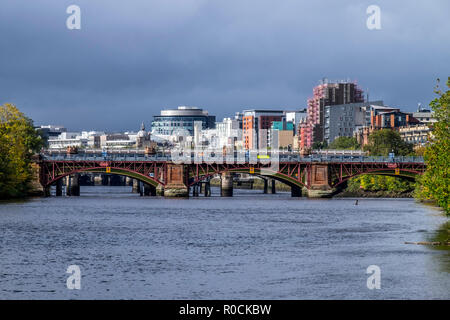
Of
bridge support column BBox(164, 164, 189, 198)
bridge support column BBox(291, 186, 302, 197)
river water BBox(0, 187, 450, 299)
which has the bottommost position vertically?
river water BBox(0, 187, 450, 299)

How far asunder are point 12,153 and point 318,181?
209ft

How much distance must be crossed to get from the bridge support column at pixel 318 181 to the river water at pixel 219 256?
60107mm

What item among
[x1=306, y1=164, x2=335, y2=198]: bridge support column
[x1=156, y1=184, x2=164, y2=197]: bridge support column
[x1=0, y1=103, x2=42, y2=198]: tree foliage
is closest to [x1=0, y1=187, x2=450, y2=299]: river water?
[x1=0, y1=103, x2=42, y2=198]: tree foliage

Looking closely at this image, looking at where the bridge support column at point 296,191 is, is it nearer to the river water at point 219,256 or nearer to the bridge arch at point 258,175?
the bridge arch at point 258,175

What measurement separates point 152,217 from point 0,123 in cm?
4544

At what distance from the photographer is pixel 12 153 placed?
483 ft

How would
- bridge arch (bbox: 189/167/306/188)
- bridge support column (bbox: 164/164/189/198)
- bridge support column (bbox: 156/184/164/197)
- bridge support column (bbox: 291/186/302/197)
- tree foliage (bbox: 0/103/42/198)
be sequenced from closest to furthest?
tree foliage (bbox: 0/103/42/198), bridge arch (bbox: 189/167/306/188), bridge support column (bbox: 164/164/189/198), bridge support column (bbox: 156/184/164/197), bridge support column (bbox: 291/186/302/197)

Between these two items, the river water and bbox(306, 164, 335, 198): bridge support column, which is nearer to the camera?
the river water

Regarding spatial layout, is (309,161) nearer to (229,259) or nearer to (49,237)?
(49,237)

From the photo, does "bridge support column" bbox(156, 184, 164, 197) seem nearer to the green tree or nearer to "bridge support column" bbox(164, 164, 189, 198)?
"bridge support column" bbox(164, 164, 189, 198)

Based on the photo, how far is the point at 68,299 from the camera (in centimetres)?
5028

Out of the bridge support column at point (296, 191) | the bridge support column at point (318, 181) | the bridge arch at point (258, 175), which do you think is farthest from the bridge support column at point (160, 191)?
the bridge support column at point (318, 181)

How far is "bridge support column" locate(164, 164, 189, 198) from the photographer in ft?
587

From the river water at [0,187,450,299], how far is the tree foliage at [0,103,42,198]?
2809cm
